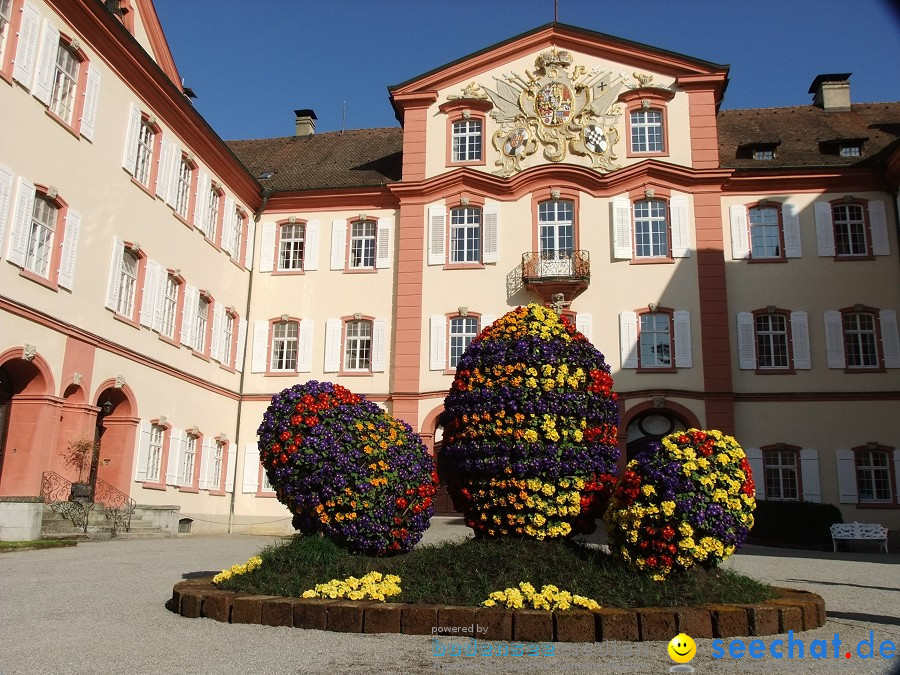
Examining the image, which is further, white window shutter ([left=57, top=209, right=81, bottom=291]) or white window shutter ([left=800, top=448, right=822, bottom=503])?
white window shutter ([left=800, top=448, right=822, bottom=503])

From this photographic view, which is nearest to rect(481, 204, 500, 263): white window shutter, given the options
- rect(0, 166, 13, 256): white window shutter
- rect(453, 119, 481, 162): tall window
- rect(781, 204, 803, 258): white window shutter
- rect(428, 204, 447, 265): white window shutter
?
rect(428, 204, 447, 265): white window shutter

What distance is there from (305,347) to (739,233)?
43.7ft

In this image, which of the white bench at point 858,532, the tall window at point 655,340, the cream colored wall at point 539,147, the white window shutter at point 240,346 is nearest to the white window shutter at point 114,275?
the white window shutter at point 240,346

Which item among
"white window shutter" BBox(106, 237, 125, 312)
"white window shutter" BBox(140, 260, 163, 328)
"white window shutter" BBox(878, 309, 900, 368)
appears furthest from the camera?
"white window shutter" BBox(878, 309, 900, 368)

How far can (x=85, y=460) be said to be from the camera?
17500mm

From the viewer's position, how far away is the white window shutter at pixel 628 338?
24125mm

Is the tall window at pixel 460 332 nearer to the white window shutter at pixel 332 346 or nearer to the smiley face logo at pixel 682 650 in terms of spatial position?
the white window shutter at pixel 332 346

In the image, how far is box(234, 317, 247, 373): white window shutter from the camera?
86.2 ft

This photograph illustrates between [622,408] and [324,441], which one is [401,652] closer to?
[324,441]

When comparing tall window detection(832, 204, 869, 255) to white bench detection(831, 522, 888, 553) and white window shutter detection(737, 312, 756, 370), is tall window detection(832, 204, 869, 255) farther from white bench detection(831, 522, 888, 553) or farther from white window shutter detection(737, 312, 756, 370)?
white bench detection(831, 522, 888, 553)

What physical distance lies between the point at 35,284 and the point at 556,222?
47.6ft

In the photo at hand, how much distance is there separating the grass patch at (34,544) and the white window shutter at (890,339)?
2054cm

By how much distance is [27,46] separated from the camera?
16328mm

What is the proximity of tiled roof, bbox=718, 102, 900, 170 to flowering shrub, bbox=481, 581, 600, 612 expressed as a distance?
20727 mm
